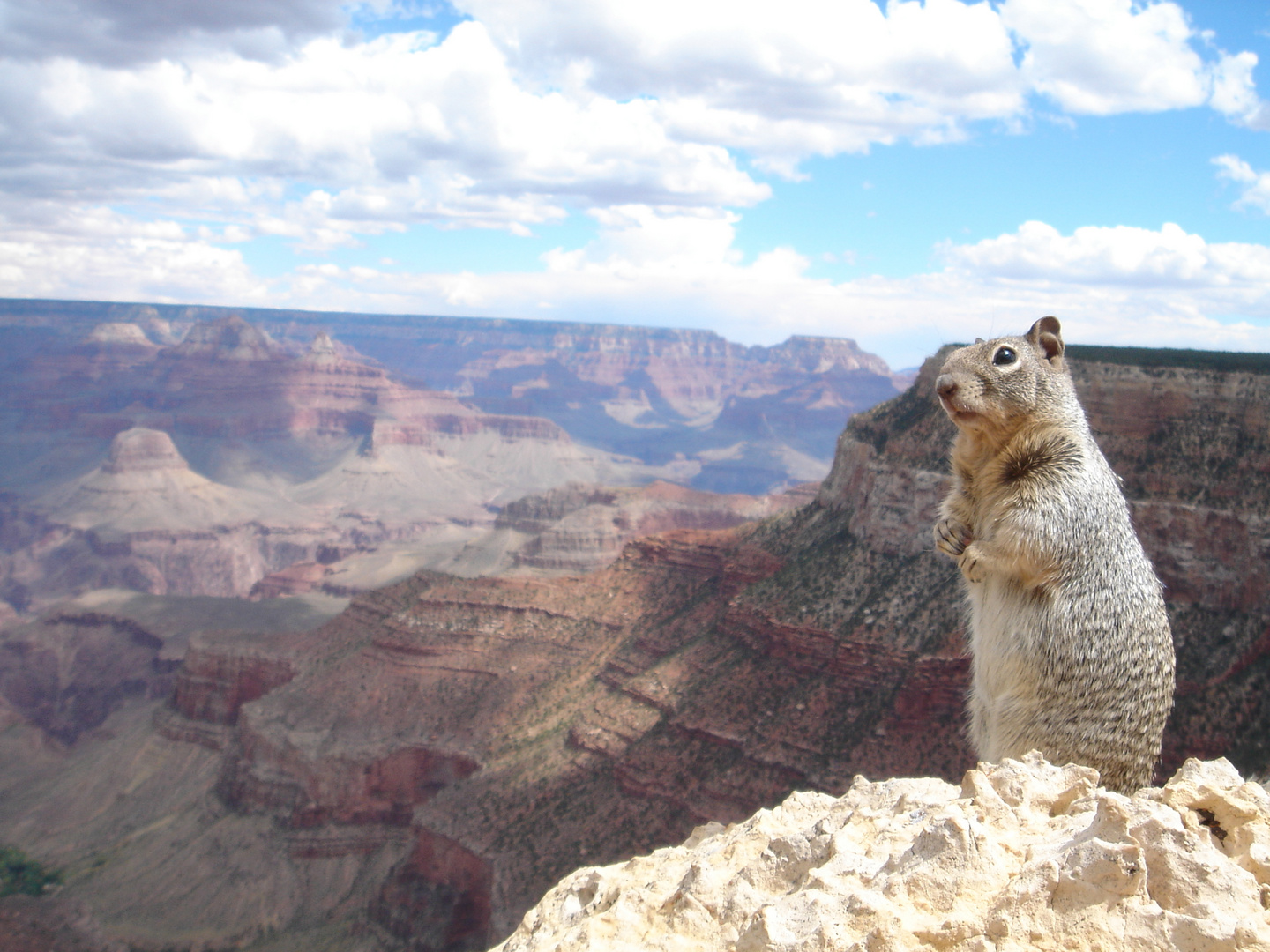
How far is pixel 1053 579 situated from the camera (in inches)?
324

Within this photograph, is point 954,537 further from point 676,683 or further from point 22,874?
point 22,874

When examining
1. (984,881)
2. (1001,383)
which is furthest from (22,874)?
(984,881)

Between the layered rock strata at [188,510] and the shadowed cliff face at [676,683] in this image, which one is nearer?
the shadowed cliff face at [676,683]

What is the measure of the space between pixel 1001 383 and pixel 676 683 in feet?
120

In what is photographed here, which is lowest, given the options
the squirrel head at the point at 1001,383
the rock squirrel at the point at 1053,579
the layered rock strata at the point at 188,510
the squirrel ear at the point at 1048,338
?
the layered rock strata at the point at 188,510

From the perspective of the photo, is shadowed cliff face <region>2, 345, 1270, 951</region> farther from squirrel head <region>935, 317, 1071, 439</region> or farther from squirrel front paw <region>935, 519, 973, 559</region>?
squirrel head <region>935, 317, 1071, 439</region>

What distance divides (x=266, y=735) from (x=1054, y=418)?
5494 cm

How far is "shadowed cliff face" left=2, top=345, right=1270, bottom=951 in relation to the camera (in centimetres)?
3256

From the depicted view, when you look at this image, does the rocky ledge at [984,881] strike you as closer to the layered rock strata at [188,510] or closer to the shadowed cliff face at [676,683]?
the shadowed cliff face at [676,683]

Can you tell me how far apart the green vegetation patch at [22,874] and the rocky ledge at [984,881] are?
191 ft

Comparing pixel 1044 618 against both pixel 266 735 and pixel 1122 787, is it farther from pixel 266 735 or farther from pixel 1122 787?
pixel 266 735

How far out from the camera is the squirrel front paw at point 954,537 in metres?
9.03

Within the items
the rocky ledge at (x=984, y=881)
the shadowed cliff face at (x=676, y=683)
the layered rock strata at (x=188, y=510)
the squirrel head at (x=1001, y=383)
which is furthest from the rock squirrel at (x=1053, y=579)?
the layered rock strata at (x=188, y=510)

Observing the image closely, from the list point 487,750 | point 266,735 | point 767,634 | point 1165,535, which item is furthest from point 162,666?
point 1165,535
